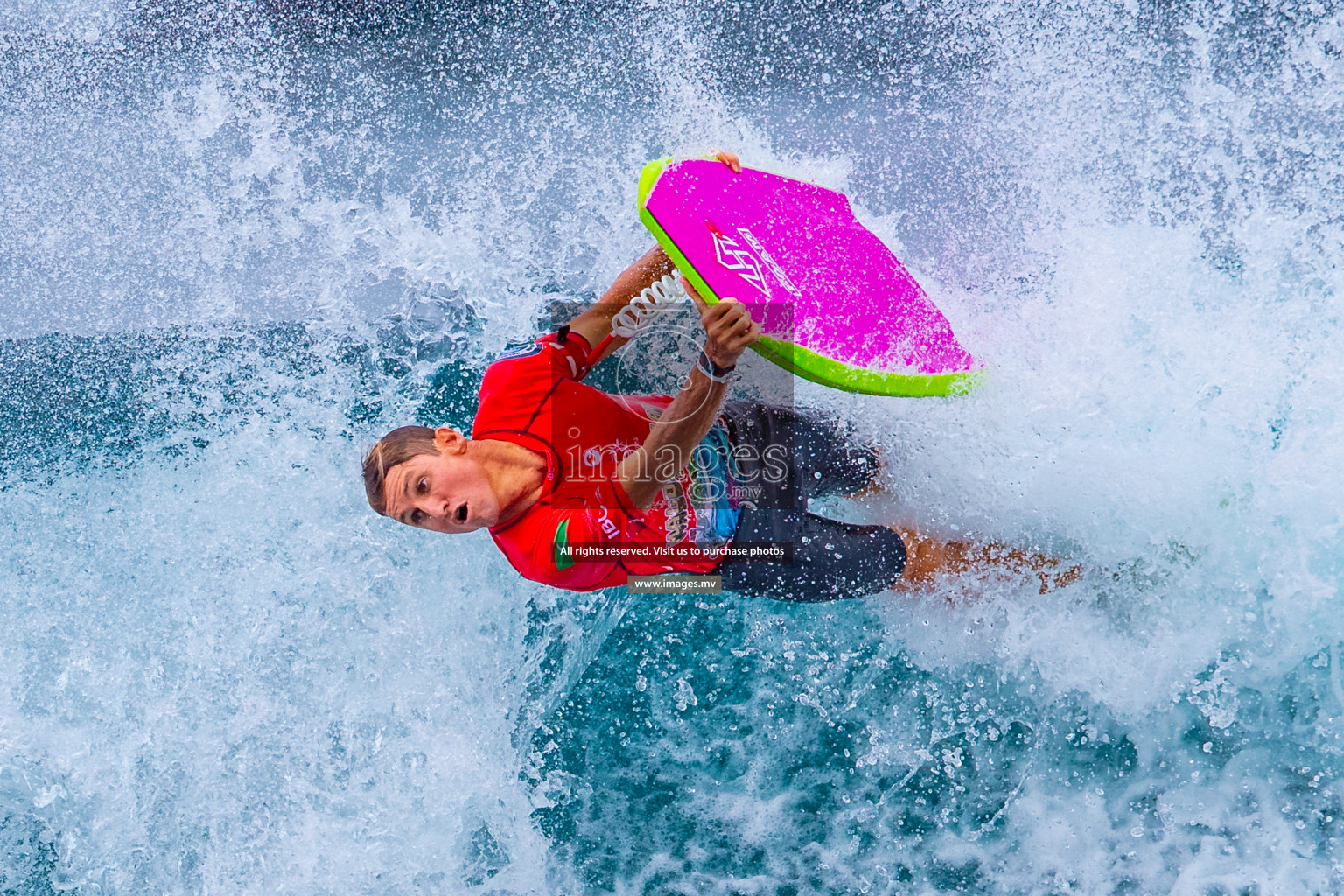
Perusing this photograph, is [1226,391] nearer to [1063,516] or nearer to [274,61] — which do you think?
[1063,516]

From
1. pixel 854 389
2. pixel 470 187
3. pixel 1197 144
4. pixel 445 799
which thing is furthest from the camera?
pixel 470 187

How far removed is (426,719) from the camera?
11.2ft

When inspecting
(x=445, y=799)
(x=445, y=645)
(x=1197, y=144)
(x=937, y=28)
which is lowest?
(x=445, y=799)

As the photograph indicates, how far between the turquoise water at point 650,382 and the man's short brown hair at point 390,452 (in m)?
1.21

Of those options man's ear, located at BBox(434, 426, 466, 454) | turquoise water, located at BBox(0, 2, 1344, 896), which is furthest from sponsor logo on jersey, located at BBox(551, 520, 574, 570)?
turquoise water, located at BBox(0, 2, 1344, 896)

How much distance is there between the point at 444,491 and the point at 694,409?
0.69m

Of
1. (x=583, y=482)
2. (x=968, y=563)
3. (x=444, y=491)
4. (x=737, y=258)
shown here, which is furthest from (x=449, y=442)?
(x=968, y=563)

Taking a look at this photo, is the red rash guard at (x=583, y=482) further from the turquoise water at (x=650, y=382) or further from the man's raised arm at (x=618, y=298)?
the turquoise water at (x=650, y=382)

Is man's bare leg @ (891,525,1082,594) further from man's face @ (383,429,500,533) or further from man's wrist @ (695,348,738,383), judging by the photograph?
man's face @ (383,429,500,533)

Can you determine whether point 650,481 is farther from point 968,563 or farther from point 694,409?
point 968,563

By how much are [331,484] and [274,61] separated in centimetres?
199

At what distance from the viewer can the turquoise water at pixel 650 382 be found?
3.09 metres

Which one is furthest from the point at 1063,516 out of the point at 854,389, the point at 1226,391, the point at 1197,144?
the point at 1197,144

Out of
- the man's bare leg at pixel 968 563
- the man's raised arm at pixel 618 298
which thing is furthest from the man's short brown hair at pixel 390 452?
the man's bare leg at pixel 968 563
